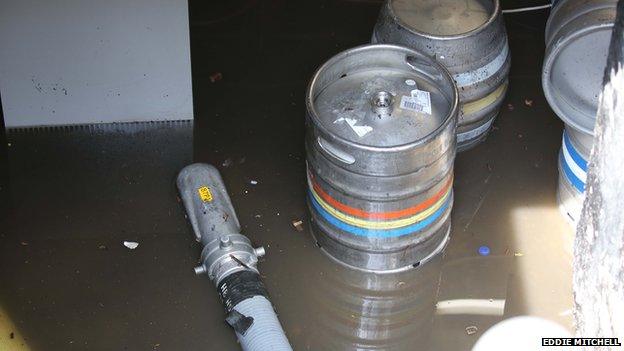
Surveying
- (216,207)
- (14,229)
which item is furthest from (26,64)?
(216,207)

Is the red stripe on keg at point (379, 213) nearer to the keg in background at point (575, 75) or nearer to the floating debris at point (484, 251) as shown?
the floating debris at point (484, 251)

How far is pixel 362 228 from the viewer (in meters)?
3.22

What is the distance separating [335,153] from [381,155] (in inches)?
6.4

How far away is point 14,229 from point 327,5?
1878 millimetres

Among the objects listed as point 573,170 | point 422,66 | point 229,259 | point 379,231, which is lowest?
point 229,259

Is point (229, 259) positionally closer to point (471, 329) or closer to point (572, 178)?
point (471, 329)

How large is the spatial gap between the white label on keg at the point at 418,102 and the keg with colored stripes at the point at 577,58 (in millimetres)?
424

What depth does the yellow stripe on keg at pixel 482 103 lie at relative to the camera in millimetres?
3588

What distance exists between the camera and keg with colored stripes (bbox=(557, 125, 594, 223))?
10.8 ft

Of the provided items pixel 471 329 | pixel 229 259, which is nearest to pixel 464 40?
pixel 471 329

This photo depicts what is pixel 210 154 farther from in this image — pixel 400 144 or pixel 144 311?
pixel 400 144

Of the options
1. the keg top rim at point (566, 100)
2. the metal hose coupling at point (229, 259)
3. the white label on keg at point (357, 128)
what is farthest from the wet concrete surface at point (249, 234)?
the white label on keg at point (357, 128)

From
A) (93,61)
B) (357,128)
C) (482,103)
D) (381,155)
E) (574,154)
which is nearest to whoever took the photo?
(381,155)

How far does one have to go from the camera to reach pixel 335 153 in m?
3.05
